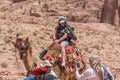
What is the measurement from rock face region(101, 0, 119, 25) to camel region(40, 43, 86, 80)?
4380 centimetres

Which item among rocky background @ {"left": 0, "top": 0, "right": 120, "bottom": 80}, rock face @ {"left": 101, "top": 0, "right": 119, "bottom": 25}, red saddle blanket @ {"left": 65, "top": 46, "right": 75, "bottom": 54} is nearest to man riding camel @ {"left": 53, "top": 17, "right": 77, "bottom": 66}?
red saddle blanket @ {"left": 65, "top": 46, "right": 75, "bottom": 54}

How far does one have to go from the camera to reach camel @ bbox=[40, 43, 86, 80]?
1055 cm

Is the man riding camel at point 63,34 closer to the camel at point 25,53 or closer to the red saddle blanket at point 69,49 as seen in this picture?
the red saddle blanket at point 69,49

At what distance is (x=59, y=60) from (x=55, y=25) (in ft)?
91.2

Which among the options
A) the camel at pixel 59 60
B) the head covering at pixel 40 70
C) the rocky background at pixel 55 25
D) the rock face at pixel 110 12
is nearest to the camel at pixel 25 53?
the camel at pixel 59 60

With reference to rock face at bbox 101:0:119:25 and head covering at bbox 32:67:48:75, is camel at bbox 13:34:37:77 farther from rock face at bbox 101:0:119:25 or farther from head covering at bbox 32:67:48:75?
rock face at bbox 101:0:119:25

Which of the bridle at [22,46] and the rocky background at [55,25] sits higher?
the bridle at [22,46]

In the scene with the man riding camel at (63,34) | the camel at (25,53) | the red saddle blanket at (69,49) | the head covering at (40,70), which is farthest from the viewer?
the man riding camel at (63,34)

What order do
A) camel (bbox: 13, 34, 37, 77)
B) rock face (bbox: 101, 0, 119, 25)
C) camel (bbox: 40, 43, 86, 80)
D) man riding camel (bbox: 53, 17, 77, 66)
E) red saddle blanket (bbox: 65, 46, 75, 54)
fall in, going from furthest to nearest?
rock face (bbox: 101, 0, 119, 25)
man riding camel (bbox: 53, 17, 77, 66)
red saddle blanket (bbox: 65, 46, 75, 54)
camel (bbox: 40, 43, 86, 80)
camel (bbox: 13, 34, 37, 77)

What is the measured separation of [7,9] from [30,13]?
9153mm

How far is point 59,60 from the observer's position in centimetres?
1069

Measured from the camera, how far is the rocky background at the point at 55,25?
73.6 feet

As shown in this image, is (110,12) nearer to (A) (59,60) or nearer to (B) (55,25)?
(B) (55,25)

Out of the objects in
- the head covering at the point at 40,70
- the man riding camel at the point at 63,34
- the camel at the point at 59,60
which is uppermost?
the head covering at the point at 40,70
